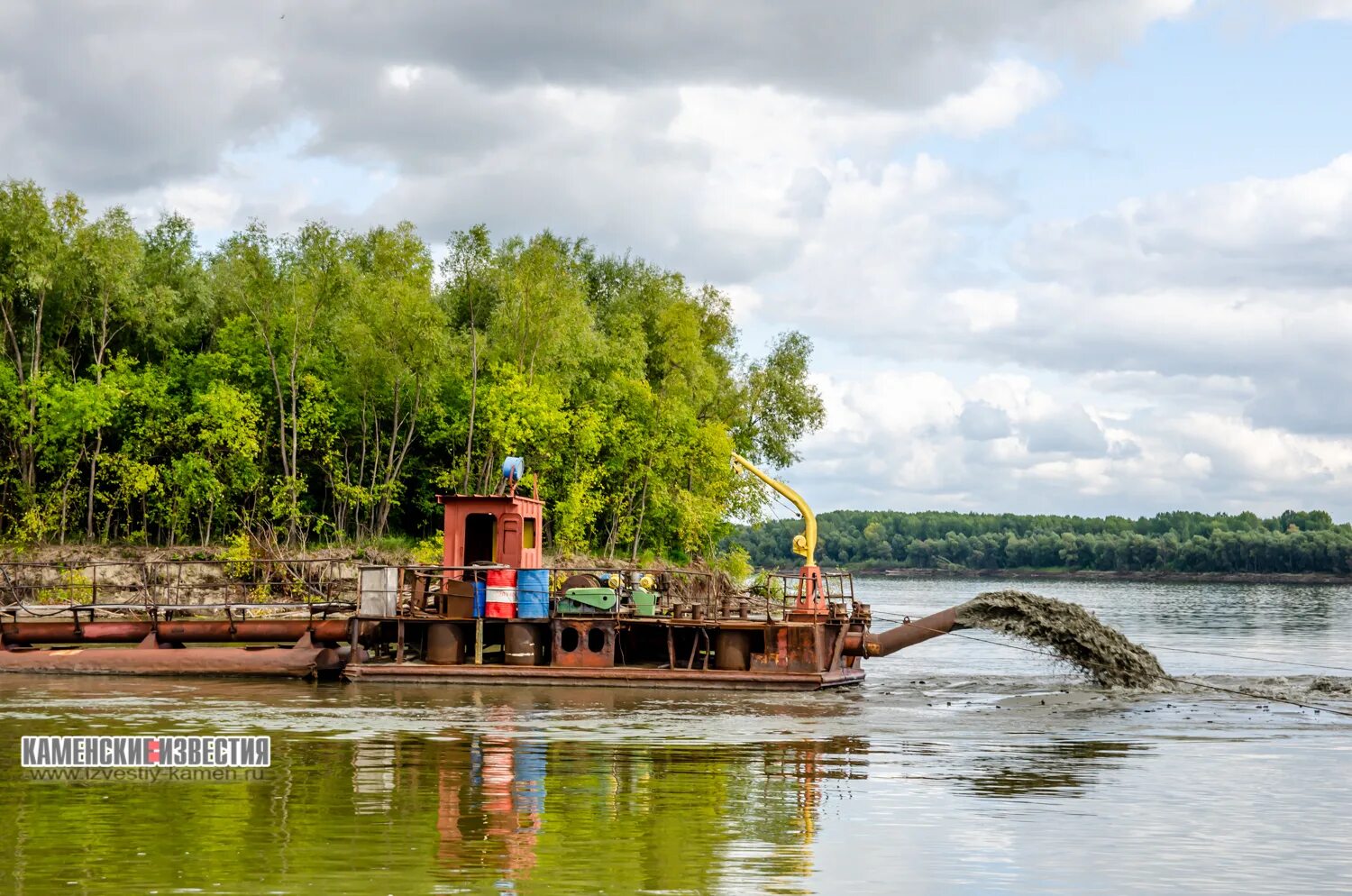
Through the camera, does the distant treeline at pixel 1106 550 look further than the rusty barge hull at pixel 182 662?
Yes

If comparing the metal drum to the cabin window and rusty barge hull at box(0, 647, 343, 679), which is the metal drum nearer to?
the cabin window

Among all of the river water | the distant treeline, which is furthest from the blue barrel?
the distant treeline

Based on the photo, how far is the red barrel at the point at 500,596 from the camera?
3062 cm

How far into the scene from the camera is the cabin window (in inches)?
1253

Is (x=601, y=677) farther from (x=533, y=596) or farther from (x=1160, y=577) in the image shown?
(x=1160, y=577)

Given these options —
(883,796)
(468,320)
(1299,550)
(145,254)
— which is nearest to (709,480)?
(468,320)

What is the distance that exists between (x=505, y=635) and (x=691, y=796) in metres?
14.0

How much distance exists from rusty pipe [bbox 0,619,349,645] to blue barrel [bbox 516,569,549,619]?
4164 millimetres

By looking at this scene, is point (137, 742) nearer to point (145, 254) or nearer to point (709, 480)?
point (145, 254)

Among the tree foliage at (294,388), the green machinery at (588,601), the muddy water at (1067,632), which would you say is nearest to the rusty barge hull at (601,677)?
the green machinery at (588,601)

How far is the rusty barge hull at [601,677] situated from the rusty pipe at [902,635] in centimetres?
67

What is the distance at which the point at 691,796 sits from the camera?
17156 millimetres

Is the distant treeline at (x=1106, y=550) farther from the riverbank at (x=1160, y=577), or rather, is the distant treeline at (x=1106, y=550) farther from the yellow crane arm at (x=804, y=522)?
the yellow crane arm at (x=804, y=522)

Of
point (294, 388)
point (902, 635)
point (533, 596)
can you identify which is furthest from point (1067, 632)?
point (294, 388)
